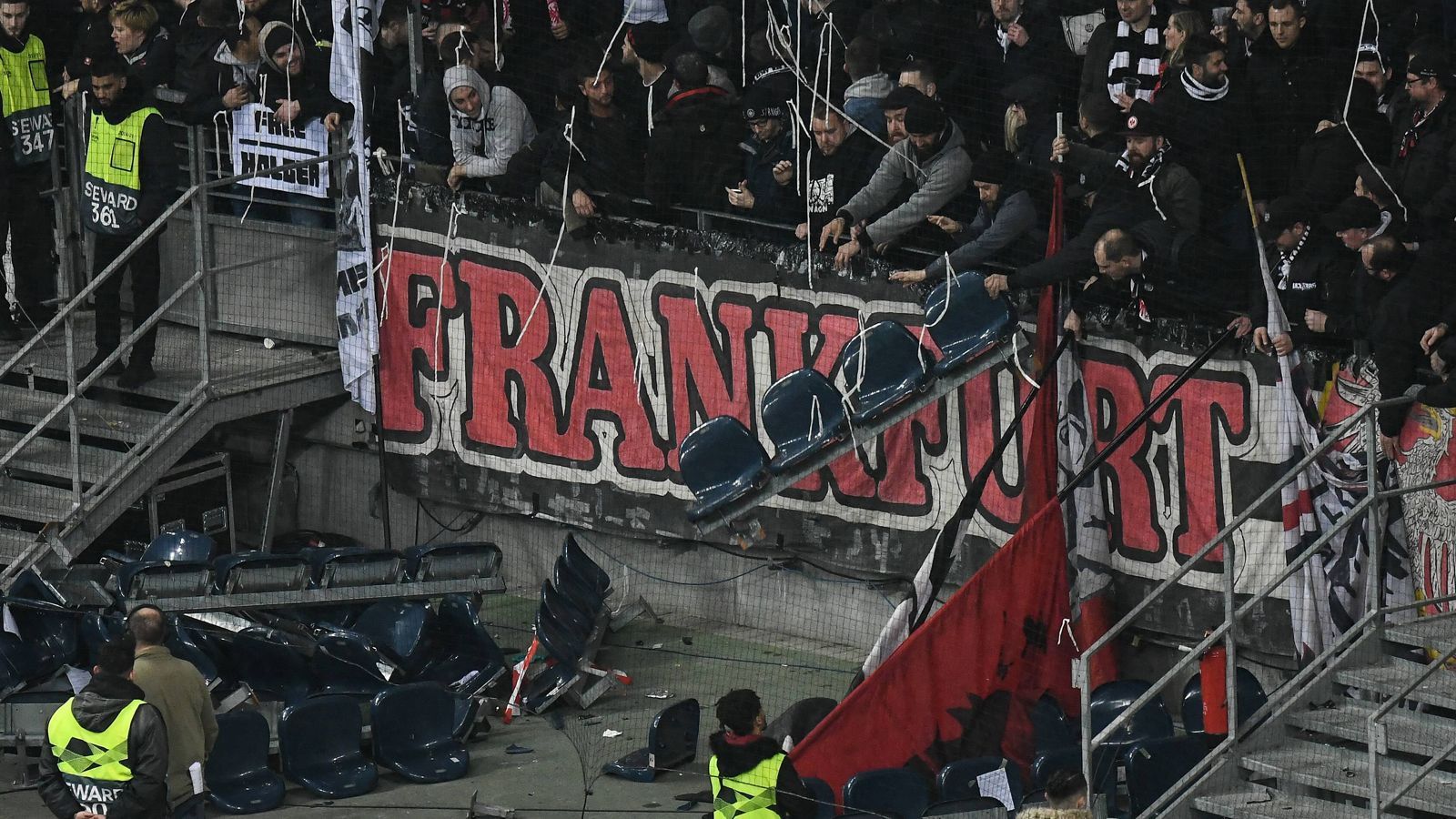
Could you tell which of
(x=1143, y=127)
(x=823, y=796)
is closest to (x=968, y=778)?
(x=823, y=796)

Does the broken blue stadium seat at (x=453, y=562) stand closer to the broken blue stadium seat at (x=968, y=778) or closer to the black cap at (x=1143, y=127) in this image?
the broken blue stadium seat at (x=968, y=778)

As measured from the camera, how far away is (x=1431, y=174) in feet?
38.9

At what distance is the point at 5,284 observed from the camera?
1717 centimetres

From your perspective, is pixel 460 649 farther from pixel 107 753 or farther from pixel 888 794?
pixel 107 753

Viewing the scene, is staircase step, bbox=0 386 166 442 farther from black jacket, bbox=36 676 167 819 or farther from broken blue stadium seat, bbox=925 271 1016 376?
black jacket, bbox=36 676 167 819

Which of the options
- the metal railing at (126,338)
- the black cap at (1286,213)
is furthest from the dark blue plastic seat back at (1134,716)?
the metal railing at (126,338)

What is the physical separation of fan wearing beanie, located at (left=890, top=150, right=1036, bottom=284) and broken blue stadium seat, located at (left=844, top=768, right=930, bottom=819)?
3395mm

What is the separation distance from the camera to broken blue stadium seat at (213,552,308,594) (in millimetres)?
14164

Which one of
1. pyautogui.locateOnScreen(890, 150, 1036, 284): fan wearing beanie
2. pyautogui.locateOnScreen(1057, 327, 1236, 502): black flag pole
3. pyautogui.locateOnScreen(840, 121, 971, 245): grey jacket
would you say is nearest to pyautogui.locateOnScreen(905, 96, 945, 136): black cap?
pyautogui.locateOnScreen(840, 121, 971, 245): grey jacket

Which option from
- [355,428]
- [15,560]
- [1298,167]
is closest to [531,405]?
[355,428]

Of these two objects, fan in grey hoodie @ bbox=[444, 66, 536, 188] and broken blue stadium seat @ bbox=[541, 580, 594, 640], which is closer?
broken blue stadium seat @ bbox=[541, 580, 594, 640]

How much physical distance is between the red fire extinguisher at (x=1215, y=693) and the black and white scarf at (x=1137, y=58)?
324 cm

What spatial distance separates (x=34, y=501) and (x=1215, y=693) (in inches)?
311

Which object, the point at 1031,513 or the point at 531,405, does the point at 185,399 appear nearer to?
the point at 531,405
